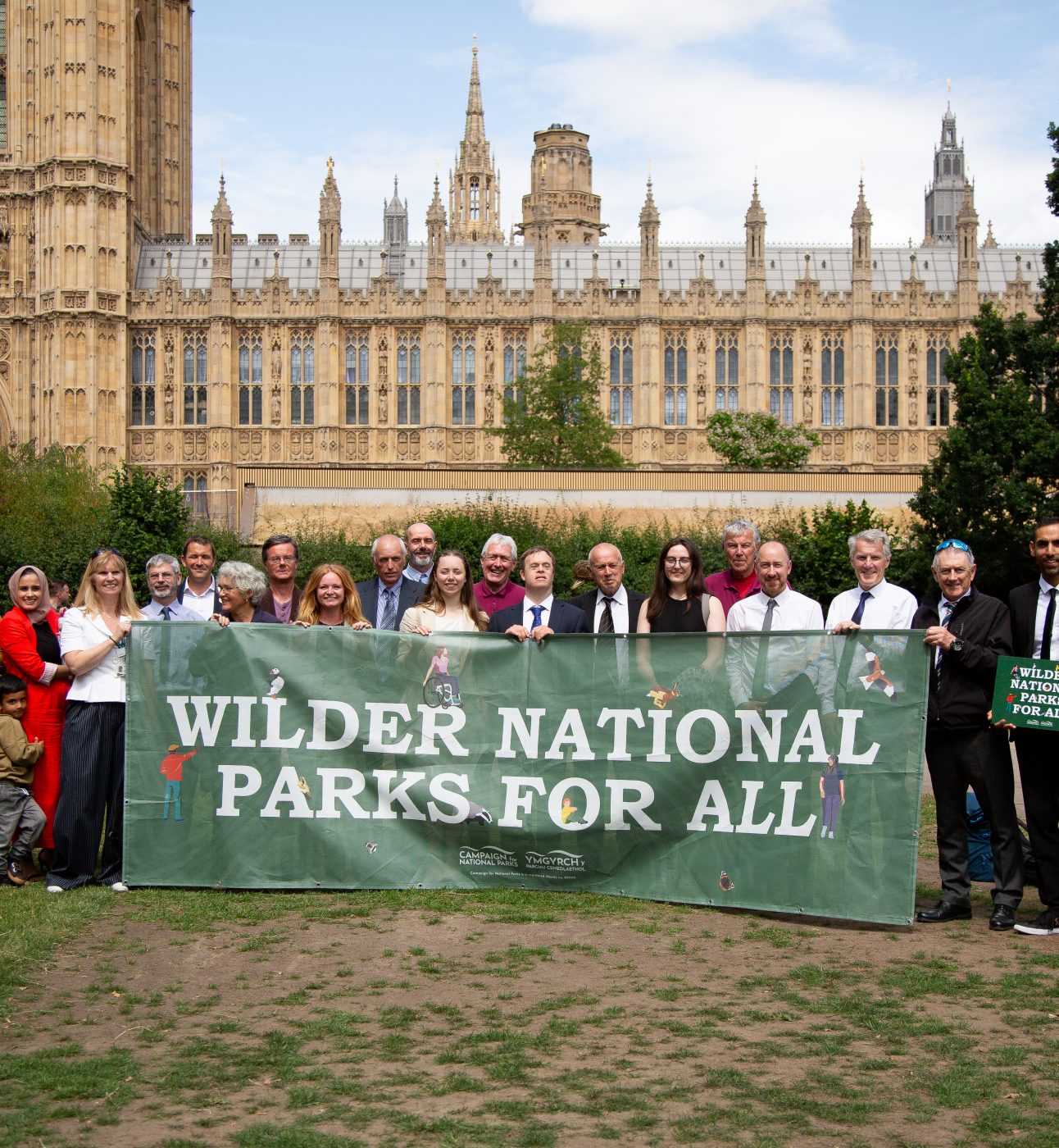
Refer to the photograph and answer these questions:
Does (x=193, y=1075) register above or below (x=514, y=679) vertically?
below

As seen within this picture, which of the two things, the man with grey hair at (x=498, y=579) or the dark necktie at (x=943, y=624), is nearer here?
the dark necktie at (x=943, y=624)

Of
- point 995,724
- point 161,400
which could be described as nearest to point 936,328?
point 161,400

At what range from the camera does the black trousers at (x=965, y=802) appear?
7.99 metres

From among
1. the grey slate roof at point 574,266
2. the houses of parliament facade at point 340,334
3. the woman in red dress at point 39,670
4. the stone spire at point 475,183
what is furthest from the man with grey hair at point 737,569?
the stone spire at point 475,183

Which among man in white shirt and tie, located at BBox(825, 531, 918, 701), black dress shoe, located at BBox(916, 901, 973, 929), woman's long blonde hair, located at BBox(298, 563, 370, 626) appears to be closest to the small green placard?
man in white shirt and tie, located at BBox(825, 531, 918, 701)

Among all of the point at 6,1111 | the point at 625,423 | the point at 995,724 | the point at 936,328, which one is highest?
the point at 936,328

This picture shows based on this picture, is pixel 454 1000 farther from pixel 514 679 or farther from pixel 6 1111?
pixel 514 679

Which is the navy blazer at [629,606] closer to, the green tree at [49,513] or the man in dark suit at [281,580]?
the man in dark suit at [281,580]

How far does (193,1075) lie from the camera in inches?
217

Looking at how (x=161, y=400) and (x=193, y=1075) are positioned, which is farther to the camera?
(x=161, y=400)

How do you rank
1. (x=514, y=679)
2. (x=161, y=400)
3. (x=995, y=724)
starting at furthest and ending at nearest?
(x=161, y=400) < (x=514, y=679) < (x=995, y=724)

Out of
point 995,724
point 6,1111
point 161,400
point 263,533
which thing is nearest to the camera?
point 6,1111

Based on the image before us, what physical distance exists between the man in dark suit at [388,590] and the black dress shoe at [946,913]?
356 centimetres

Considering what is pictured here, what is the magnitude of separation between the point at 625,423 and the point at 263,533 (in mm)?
20344
